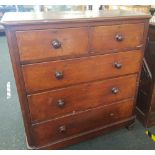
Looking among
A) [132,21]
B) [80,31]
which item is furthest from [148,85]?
[80,31]

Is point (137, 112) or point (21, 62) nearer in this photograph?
point (21, 62)

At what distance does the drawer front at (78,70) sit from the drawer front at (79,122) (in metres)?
A: 0.30

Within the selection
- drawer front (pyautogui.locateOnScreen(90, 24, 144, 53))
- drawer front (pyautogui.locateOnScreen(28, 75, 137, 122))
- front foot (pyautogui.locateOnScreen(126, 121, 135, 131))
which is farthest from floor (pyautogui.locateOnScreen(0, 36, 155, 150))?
drawer front (pyautogui.locateOnScreen(90, 24, 144, 53))

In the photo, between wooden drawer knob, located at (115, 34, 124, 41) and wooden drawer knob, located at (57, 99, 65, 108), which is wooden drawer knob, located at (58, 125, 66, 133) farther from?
wooden drawer knob, located at (115, 34, 124, 41)

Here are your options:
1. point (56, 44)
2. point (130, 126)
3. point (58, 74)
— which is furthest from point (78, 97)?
point (130, 126)

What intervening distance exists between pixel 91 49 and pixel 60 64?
219 mm

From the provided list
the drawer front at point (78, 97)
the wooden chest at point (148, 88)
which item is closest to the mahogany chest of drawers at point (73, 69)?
the drawer front at point (78, 97)

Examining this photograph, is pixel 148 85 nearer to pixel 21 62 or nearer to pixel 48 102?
pixel 48 102

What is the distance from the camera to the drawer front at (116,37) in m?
1.12

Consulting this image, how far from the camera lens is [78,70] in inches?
46.4

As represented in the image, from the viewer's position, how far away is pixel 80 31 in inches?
42.0

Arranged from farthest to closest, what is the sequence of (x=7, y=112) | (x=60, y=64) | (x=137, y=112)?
(x=7, y=112)
(x=137, y=112)
(x=60, y=64)

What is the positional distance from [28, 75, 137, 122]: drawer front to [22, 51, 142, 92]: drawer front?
56mm

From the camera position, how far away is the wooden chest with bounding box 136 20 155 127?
148 cm
